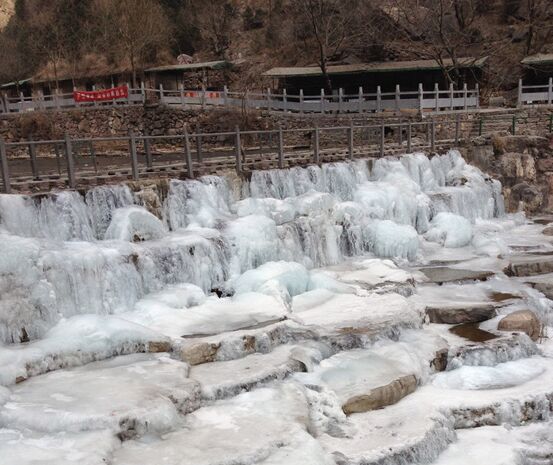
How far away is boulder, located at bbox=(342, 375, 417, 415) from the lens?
24.8 feet

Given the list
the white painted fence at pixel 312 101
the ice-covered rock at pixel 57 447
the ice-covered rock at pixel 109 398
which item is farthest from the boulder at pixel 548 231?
the ice-covered rock at pixel 57 447

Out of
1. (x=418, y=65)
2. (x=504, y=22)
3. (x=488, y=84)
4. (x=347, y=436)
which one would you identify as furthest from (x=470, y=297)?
(x=504, y=22)

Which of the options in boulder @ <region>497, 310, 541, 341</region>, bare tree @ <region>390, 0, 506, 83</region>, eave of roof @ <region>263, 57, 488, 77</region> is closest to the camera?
boulder @ <region>497, 310, 541, 341</region>

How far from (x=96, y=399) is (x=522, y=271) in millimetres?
9406

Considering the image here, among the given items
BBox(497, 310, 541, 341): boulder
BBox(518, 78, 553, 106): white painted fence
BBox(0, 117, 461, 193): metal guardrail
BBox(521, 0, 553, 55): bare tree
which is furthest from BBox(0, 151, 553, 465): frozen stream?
BBox(521, 0, 553, 55): bare tree

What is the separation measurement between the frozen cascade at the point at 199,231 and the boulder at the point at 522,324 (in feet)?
15.2

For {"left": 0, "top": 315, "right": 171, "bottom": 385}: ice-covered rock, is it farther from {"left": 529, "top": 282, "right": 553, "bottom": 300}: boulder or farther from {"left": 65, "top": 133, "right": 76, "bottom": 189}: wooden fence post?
{"left": 529, "top": 282, "right": 553, "bottom": 300}: boulder

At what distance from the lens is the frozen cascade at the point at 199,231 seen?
943 centimetres

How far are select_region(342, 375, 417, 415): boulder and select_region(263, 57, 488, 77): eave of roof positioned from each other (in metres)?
25.6

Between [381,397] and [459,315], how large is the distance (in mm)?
3213

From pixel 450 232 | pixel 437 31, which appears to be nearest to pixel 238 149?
pixel 450 232

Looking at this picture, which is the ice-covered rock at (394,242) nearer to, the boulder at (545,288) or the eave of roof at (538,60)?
the boulder at (545,288)

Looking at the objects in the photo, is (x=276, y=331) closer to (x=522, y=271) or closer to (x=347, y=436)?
(x=347, y=436)

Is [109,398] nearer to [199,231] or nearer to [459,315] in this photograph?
[199,231]
